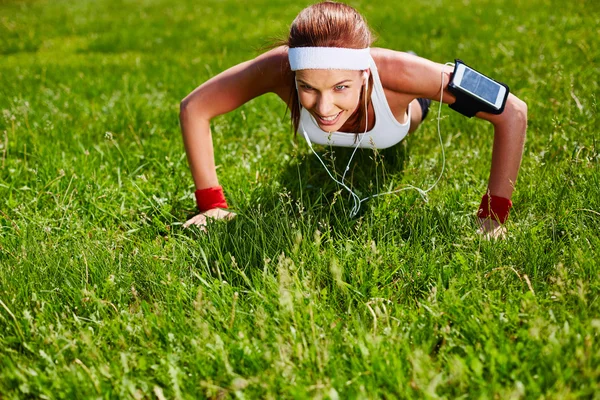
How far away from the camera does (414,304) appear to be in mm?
2574

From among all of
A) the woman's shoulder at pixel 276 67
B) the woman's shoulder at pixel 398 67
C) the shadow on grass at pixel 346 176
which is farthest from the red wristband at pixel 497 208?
the woman's shoulder at pixel 276 67

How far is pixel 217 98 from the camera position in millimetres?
3586

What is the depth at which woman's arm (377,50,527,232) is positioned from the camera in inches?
127

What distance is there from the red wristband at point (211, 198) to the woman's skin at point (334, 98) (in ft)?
0.14

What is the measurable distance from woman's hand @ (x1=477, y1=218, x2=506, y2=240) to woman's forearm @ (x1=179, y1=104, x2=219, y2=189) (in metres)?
1.68

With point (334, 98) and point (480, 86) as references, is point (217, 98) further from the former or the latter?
point (480, 86)

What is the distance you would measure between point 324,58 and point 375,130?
832 millimetres

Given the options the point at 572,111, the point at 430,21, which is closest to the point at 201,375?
the point at 572,111

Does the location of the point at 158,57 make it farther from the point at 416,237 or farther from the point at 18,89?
the point at 416,237

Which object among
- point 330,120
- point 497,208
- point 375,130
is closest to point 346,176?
point 375,130

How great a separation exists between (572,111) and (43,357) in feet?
13.7

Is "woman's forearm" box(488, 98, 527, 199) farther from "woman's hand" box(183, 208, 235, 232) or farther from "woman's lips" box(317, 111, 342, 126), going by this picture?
"woman's hand" box(183, 208, 235, 232)

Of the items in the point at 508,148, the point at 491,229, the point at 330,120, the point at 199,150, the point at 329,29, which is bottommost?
the point at 491,229

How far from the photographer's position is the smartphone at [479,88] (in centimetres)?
316
